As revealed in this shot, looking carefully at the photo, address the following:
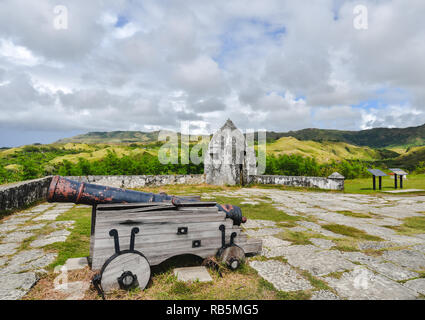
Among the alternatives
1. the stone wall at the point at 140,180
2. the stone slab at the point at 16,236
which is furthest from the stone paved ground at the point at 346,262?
the stone wall at the point at 140,180

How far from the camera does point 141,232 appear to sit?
9.83 feet

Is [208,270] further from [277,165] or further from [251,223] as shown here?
[277,165]

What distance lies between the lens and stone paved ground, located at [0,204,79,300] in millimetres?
3035

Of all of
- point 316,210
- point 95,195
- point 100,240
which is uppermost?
point 95,195

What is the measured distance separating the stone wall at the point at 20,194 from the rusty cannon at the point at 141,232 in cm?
616

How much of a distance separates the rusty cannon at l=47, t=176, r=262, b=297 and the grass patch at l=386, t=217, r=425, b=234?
4.69 m

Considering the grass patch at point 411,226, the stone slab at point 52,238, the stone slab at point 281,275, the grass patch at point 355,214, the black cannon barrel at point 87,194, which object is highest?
the black cannon barrel at point 87,194

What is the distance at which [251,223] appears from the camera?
21.0 feet

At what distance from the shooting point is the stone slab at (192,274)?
3.15 metres

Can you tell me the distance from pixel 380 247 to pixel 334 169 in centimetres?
1682

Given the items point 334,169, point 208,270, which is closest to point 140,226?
point 208,270

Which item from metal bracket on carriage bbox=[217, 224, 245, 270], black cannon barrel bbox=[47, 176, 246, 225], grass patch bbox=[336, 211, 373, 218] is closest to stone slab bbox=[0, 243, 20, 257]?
black cannon barrel bbox=[47, 176, 246, 225]

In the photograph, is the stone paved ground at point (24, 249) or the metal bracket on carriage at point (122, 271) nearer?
the metal bracket on carriage at point (122, 271)

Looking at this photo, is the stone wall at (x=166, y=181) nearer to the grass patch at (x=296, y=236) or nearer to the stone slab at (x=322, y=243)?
the grass patch at (x=296, y=236)
